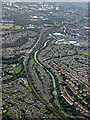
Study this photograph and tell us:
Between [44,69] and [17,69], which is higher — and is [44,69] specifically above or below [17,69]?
below

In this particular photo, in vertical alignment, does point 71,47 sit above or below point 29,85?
above

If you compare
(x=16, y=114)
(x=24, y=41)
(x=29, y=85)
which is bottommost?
(x=16, y=114)

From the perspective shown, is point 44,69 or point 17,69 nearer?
point 17,69

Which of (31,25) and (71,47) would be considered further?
(31,25)

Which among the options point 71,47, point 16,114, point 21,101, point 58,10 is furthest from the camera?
point 58,10

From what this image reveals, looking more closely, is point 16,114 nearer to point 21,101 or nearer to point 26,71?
Answer: point 21,101

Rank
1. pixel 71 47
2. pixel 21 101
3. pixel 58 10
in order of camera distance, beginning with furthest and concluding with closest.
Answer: pixel 58 10, pixel 71 47, pixel 21 101

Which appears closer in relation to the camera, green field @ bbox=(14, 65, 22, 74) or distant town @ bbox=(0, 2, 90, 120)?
distant town @ bbox=(0, 2, 90, 120)

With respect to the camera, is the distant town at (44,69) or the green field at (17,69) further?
the green field at (17,69)

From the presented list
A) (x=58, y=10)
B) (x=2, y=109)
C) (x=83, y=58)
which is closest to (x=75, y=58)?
(x=83, y=58)

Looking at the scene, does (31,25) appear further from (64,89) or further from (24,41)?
(64,89)
